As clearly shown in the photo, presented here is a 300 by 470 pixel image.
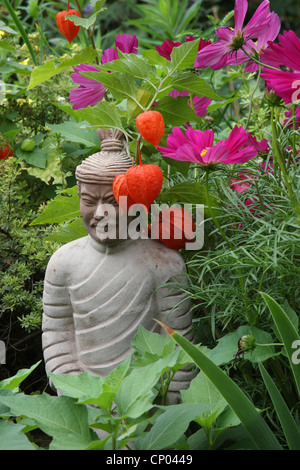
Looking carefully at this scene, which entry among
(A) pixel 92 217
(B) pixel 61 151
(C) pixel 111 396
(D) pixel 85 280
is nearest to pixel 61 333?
(D) pixel 85 280

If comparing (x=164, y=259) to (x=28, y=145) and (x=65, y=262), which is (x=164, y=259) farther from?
(x=28, y=145)

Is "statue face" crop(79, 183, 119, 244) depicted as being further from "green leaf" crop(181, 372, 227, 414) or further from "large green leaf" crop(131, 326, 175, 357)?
"green leaf" crop(181, 372, 227, 414)

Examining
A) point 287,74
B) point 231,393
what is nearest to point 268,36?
point 287,74

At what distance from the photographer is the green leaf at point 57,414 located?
868mm

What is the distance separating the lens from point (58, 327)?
1.25 metres

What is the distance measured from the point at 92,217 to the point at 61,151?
599mm

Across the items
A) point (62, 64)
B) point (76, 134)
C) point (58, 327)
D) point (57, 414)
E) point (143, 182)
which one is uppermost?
point (62, 64)

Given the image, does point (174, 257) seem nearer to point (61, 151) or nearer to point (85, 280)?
point (85, 280)

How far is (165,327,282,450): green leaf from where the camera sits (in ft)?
2.98

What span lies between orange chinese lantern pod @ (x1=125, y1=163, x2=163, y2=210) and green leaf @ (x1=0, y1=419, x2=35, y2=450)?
41 cm

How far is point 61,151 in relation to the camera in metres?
1.70

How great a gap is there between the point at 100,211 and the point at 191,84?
0.30 m

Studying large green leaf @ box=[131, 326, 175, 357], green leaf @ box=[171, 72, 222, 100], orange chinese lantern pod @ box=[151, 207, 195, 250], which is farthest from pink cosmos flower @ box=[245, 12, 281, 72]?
large green leaf @ box=[131, 326, 175, 357]

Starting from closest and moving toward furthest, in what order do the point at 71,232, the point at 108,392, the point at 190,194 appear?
1. the point at 108,392
2. the point at 190,194
3. the point at 71,232
